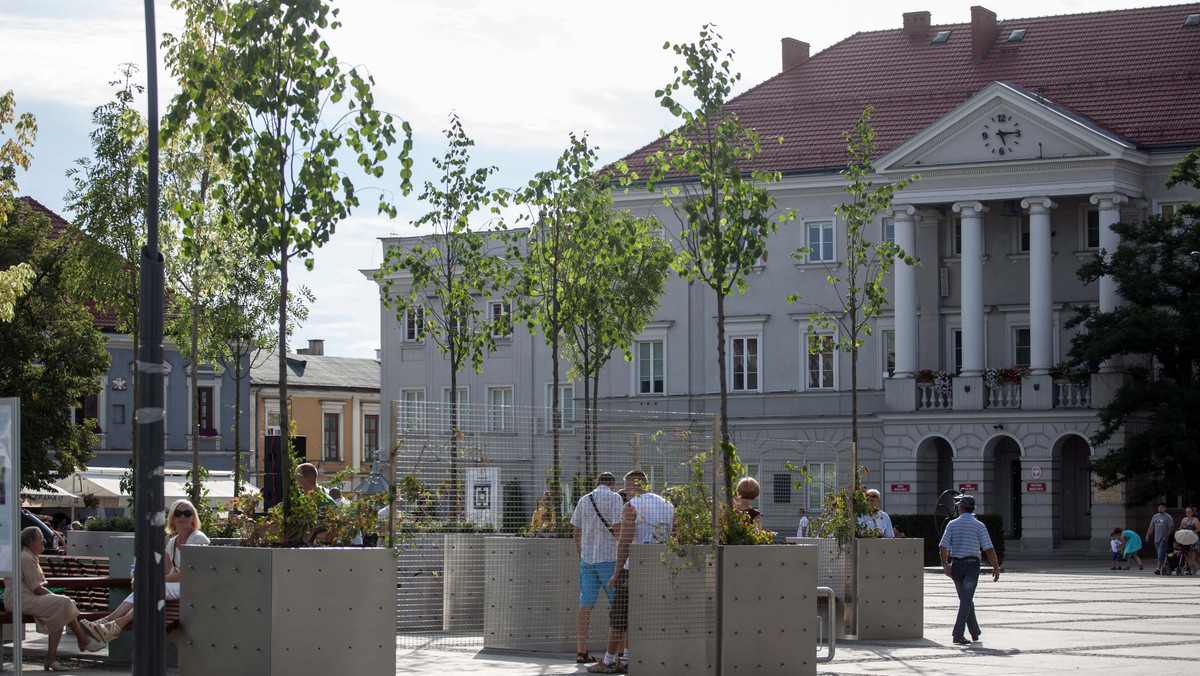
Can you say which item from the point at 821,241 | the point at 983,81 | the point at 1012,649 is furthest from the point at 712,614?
the point at 983,81

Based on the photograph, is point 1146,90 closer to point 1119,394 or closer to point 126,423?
point 1119,394

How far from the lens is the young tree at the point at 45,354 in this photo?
5034 cm

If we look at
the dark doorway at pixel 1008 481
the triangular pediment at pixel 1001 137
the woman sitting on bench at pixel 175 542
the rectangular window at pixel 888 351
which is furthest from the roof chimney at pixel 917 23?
the woman sitting on bench at pixel 175 542

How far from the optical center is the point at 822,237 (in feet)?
180

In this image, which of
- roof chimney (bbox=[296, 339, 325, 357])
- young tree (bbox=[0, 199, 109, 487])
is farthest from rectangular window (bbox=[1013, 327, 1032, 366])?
roof chimney (bbox=[296, 339, 325, 357])

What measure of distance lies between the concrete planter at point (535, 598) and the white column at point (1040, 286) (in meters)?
35.7

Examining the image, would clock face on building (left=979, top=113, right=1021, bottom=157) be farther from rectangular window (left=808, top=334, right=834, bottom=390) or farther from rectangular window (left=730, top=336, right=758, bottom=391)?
rectangular window (left=730, top=336, right=758, bottom=391)

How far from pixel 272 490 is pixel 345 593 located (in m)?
2.12

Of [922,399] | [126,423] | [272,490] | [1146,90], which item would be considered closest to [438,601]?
[272,490]

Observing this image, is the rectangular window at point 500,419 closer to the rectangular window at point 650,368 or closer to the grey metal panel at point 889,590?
the grey metal panel at point 889,590

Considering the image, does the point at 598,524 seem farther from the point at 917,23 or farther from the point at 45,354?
the point at 917,23

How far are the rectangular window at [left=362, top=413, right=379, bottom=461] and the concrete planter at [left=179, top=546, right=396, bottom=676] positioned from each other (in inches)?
3111

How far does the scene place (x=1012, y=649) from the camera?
59.8 ft

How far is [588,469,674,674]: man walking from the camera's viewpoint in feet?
49.7
